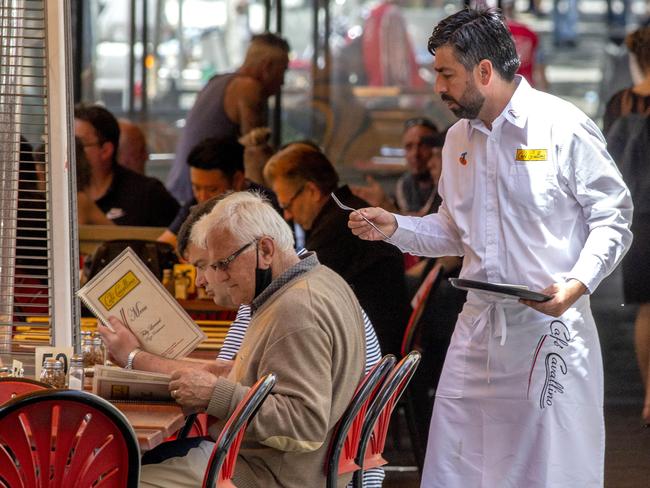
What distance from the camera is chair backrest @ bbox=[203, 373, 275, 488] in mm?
2723

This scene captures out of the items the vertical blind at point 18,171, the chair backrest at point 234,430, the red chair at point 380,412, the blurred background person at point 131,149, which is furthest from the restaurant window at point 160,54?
the chair backrest at point 234,430

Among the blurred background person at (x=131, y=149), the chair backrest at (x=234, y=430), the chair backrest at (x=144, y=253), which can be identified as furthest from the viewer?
the blurred background person at (x=131, y=149)

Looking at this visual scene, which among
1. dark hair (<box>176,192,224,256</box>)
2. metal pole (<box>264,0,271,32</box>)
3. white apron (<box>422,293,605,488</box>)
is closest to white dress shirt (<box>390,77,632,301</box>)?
white apron (<box>422,293,605,488</box>)

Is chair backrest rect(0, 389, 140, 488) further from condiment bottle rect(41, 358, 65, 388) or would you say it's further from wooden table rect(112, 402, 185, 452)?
condiment bottle rect(41, 358, 65, 388)

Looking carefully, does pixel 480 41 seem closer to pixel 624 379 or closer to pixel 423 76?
pixel 624 379

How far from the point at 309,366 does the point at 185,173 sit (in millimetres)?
4665

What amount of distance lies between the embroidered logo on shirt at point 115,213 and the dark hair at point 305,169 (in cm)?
138

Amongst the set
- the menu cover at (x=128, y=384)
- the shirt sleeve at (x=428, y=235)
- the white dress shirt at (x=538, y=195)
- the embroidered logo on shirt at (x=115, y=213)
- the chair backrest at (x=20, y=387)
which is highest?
the white dress shirt at (x=538, y=195)

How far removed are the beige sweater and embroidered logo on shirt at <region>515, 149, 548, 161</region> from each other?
22.7 inches

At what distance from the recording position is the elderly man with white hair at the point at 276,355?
2.98m

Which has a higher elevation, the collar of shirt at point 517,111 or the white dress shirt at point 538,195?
the collar of shirt at point 517,111

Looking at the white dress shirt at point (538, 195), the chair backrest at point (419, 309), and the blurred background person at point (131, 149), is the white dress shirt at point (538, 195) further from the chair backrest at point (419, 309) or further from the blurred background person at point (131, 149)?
the blurred background person at point (131, 149)

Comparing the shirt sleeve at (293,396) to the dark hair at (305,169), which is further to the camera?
the dark hair at (305,169)

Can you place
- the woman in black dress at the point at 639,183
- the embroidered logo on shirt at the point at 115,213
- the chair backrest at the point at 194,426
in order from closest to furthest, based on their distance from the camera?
the chair backrest at the point at 194,426 < the woman in black dress at the point at 639,183 < the embroidered logo on shirt at the point at 115,213
